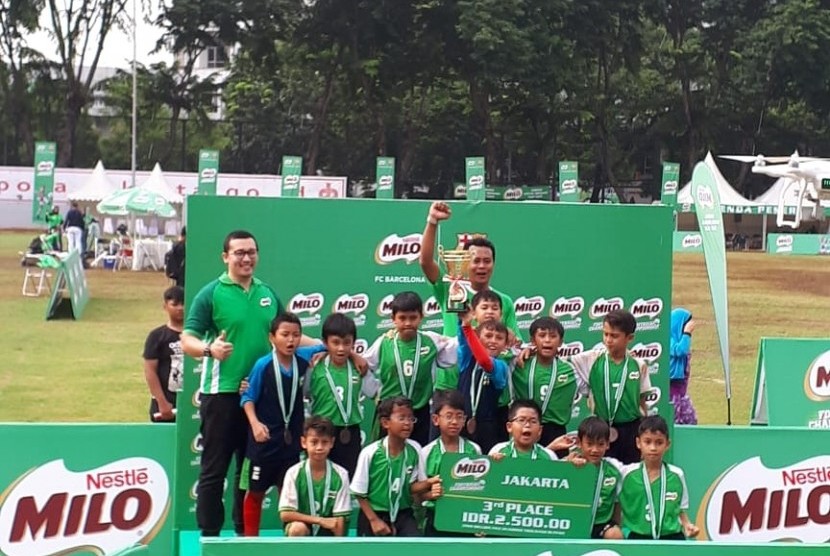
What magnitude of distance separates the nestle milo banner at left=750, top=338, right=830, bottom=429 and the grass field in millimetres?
1819

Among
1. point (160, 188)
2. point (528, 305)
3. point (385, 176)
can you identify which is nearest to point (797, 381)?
point (528, 305)

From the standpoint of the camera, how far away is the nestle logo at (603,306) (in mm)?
7348

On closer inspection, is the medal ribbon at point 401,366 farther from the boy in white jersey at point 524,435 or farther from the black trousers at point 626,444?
the black trousers at point 626,444

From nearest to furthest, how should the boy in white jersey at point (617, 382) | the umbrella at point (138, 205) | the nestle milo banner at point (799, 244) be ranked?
1. the boy in white jersey at point (617, 382)
2. the umbrella at point (138, 205)
3. the nestle milo banner at point (799, 244)

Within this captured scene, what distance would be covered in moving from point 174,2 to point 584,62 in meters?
18.0

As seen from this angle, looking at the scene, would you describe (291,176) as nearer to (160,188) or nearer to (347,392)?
(160,188)

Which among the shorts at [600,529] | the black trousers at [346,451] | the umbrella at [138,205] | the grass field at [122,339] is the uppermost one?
the umbrella at [138,205]

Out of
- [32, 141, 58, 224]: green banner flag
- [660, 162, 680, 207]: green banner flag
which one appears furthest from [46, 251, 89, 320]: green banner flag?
[660, 162, 680, 207]: green banner flag

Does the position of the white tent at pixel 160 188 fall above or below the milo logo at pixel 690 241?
above

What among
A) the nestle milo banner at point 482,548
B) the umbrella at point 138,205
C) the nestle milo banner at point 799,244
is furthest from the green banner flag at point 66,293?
the nestle milo banner at point 799,244

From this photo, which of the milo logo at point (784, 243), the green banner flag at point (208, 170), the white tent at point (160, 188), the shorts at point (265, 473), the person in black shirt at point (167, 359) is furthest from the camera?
the milo logo at point (784, 243)

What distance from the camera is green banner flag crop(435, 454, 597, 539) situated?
5.60 metres

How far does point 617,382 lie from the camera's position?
6508 mm

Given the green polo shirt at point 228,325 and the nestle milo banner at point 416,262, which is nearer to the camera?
the green polo shirt at point 228,325
